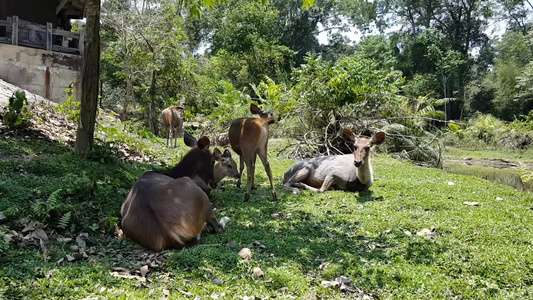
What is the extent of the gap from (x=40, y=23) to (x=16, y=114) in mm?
13034

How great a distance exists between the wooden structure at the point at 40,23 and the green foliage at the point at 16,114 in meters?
8.44

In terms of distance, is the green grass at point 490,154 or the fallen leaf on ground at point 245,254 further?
the green grass at point 490,154

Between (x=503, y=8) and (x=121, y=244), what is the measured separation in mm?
58027

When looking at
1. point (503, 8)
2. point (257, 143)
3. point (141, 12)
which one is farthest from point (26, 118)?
point (503, 8)

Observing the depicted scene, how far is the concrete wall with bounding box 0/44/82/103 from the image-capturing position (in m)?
16.8

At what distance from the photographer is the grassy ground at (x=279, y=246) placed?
430cm

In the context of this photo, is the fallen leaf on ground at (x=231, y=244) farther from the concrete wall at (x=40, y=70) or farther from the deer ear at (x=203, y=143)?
the concrete wall at (x=40, y=70)

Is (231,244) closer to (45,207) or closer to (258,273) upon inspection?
(258,273)

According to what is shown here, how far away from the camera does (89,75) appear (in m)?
8.52

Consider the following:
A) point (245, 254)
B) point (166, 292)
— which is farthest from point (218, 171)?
point (166, 292)

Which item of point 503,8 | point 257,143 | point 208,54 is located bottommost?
point 257,143

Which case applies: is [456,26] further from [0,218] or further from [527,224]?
[0,218]

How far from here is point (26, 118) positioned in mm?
10586

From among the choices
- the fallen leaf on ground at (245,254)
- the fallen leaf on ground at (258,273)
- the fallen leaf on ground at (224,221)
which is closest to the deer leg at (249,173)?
the fallen leaf on ground at (224,221)
